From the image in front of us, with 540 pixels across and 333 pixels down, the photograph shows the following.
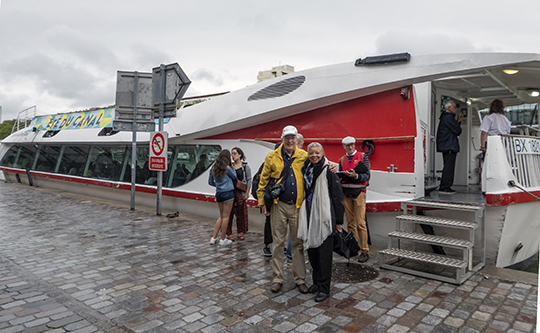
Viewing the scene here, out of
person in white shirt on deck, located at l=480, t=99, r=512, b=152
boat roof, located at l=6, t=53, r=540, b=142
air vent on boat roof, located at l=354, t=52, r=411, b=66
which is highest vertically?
air vent on boat roof, located at l=354, t=52, r=411, b=66

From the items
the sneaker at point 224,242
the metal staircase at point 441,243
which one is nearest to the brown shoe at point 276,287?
the metal staircase at point 441,243

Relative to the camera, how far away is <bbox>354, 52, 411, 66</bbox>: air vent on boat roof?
19.2ft

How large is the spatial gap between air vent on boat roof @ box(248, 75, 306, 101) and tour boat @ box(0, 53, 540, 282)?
0.03m

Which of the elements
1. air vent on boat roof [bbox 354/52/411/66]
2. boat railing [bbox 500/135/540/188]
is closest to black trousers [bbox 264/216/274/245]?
air vent on boat roof [bbox 354/52/411/66]

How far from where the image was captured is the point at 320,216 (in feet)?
13.2

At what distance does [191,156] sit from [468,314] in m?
6.68

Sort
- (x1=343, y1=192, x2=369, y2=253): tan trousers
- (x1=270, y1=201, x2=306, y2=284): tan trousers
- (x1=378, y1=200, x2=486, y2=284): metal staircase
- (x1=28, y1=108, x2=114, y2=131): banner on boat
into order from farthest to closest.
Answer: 1. (x1=28, y1=108, x2=114, y2=131): banner on boat
2. (x1=343, y1=192, x2=369, y2=253): tan trousers
3. (x1=378, y1=200, x2=486, y2=284): metal staircase
4. (x1=270, y1=201, x2=306, y2=284): tan trousers

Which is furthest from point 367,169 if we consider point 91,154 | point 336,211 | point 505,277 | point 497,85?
point 91,154

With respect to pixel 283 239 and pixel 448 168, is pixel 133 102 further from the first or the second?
pixel 448 168

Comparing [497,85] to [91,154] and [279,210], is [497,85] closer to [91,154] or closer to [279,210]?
[279,210]

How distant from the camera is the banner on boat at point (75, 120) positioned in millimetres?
12062

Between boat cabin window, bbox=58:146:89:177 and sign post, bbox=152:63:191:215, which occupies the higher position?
sign post, bbox=152:63:191:215

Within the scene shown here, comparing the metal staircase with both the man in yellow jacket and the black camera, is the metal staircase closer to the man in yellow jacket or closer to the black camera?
the man in yellow jacket

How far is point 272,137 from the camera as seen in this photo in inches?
295
